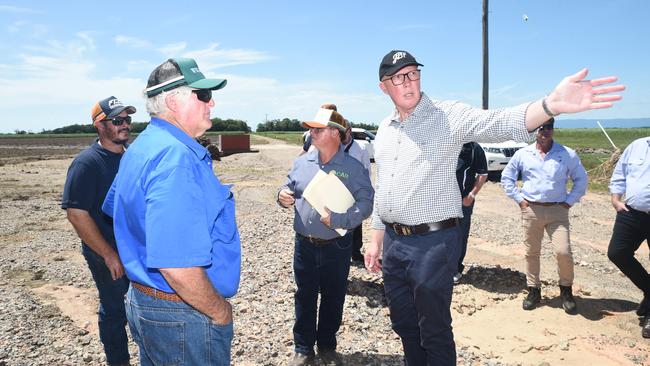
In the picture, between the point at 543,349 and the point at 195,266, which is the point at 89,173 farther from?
the point at 543,349

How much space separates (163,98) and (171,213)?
65 cm

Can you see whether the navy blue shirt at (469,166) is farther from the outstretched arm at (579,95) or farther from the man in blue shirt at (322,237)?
the outstretched arm at (579,95)

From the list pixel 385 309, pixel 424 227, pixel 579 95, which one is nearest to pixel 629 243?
pixel 385 309

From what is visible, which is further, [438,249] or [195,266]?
[438,249]

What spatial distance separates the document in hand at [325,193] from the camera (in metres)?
3.55

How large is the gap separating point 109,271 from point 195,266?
2186 mm

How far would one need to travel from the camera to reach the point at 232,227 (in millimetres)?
2100

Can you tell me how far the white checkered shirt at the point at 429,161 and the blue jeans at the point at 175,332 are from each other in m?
1.52

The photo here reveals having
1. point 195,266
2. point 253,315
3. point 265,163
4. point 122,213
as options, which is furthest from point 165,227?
point 265,163

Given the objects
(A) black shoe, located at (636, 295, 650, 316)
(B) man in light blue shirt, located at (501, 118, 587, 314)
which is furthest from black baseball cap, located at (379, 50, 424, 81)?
(A) black shoe, located at (636, 295, 650, 316)

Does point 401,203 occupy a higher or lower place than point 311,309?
higher

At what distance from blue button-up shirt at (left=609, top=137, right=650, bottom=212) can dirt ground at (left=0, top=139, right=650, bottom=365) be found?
1422 mm

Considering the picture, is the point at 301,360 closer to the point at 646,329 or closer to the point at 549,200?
the point at 549,200

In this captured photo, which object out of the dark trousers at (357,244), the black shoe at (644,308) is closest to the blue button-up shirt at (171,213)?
the dark trousers at (357,244)
